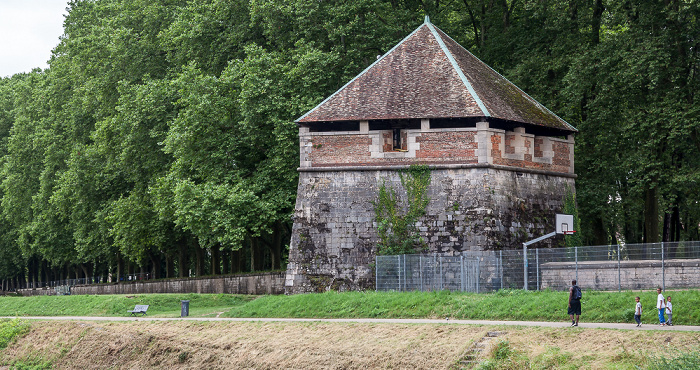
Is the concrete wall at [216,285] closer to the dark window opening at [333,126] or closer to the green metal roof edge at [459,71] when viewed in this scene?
the dark window opening at [333,126]

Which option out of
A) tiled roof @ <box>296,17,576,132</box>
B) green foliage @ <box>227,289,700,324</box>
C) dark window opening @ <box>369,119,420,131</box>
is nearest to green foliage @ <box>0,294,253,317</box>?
green foliage @ <box>227,289,700,324</box>

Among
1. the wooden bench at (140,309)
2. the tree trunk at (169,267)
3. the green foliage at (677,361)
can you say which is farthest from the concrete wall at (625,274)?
the tree trunk at (169,267)

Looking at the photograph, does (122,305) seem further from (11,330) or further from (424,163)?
(424,163)

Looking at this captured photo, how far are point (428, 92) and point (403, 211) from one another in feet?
15.5

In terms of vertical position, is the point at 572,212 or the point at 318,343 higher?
the point at 572,212

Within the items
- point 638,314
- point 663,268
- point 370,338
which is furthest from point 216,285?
point 638,314

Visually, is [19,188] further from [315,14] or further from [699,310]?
[699,310]

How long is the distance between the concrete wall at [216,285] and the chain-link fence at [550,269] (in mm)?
8780

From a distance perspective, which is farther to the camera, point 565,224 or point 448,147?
point 565,224

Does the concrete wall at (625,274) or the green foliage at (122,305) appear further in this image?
the green foliage at (122,305)

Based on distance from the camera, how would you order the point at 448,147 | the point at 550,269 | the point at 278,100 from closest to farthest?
the point at 550,269
the point at 448,147
the point at 278,100

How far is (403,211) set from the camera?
33.8 m

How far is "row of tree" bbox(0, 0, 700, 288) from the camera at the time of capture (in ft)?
119

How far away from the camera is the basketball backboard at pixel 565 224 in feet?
110
